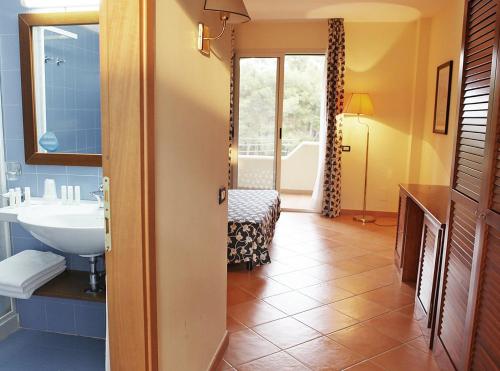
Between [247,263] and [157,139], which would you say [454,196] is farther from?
[247,263]

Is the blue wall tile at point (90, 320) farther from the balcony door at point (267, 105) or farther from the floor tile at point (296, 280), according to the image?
the balcony door at point (267, 105)

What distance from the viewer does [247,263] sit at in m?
3.94

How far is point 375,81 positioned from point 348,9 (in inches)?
43.8

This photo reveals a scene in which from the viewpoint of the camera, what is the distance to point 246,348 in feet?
8.50

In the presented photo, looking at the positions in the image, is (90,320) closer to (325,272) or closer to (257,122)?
(325,272)

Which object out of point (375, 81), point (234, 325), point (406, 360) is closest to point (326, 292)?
point (234, 325)

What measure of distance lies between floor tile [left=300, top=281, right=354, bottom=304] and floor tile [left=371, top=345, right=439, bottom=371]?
2.54 ft

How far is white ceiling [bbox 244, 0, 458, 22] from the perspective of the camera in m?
4.95

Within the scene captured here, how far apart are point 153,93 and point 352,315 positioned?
236 centimetres

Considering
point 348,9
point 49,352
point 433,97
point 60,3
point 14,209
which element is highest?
point 348,9

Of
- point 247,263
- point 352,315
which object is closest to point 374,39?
point 247,263

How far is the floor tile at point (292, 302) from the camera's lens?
3.17 metres

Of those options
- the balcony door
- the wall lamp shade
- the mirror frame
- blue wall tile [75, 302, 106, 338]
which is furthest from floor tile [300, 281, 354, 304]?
the balcony door

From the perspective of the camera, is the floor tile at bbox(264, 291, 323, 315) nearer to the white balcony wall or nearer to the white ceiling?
the white ceiling
